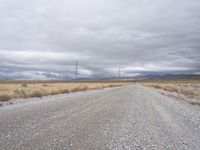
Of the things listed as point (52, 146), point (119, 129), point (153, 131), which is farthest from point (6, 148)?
point (153, 131)

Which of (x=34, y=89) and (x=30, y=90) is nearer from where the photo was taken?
(x=30, y=90)

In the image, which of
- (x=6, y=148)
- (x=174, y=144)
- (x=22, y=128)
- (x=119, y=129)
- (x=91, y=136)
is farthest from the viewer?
(x=119, y=129)

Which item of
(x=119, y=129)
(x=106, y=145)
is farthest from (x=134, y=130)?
(x=106, y=145)

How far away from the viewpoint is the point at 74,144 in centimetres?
769

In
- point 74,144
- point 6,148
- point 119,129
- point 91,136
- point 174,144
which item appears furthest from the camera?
point 119,129

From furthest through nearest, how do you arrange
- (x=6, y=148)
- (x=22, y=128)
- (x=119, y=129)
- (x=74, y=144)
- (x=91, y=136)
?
(x=119, y=129)
(x=22, y=128)
(x=91, y=136)
(x=74, y=144)
(x=6, y=148)

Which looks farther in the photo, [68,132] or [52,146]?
[68,132]

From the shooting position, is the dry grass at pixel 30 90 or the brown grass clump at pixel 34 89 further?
the brown grass clump at pixel 34 89

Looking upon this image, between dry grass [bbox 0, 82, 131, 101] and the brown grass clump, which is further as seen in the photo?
the brown grass clump

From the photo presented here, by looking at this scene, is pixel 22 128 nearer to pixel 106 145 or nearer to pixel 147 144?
pixel 106 145

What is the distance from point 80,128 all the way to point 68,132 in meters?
0.90

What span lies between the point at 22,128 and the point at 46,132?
3.56 ft

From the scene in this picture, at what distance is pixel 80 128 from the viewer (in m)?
10.0

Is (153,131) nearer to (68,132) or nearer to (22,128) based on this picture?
(68,132)
